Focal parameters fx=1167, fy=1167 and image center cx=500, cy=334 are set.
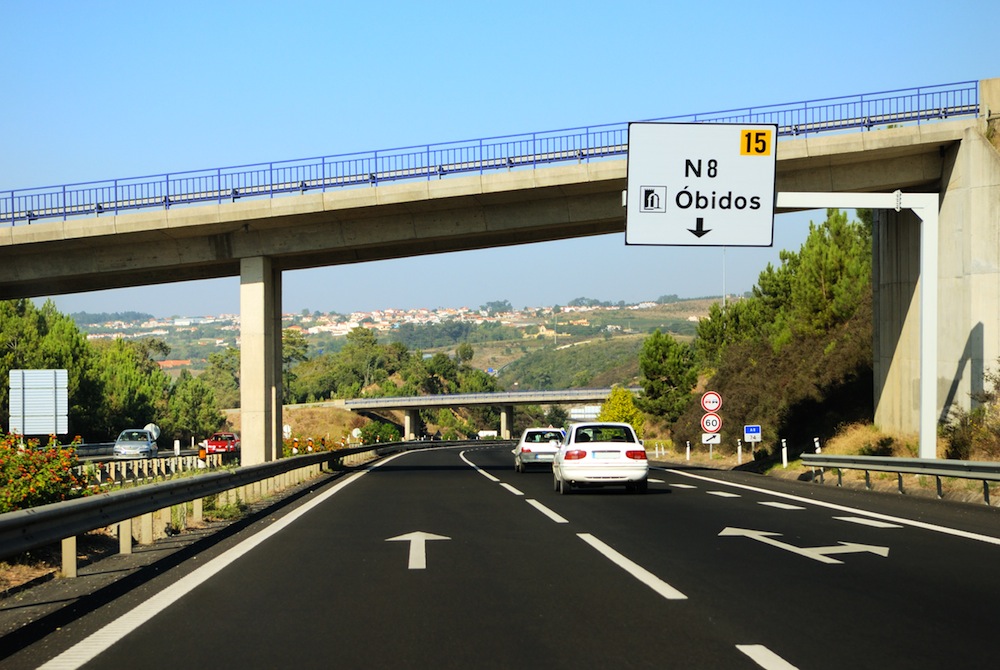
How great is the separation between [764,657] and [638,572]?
400 centimetres

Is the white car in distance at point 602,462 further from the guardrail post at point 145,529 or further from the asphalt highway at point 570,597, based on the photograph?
the guardrail post at point 145,529

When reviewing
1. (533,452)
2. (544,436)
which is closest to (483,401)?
(544,436)

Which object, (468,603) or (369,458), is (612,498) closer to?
(468,603)

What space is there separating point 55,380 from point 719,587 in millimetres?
24723

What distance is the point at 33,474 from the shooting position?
13.4 metres

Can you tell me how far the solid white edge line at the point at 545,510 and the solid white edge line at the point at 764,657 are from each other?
31.6ft

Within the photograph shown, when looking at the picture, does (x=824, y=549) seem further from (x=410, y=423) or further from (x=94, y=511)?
(x=410, y=423)

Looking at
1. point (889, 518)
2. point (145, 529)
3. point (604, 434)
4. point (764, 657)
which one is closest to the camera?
point (764, 657)

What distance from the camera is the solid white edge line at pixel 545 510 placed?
56.9ft

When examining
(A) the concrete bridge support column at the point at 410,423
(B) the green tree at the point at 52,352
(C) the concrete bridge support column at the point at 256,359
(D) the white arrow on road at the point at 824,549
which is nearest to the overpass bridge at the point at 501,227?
(C) the concrete bridge support column at the point at 256,359

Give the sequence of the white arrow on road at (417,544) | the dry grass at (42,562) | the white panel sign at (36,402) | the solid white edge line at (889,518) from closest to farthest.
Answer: the dry grass at (42,562), the white arrow on road at (417,544), the solid white edge line at (889,518), the white panel sign at (36,402)

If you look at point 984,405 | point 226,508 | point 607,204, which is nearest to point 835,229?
point 607,204

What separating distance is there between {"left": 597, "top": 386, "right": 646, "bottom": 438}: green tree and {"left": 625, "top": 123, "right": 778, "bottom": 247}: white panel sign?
2295 inches

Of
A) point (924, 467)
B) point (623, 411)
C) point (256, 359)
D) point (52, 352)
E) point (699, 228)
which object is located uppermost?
point (699, 228)
